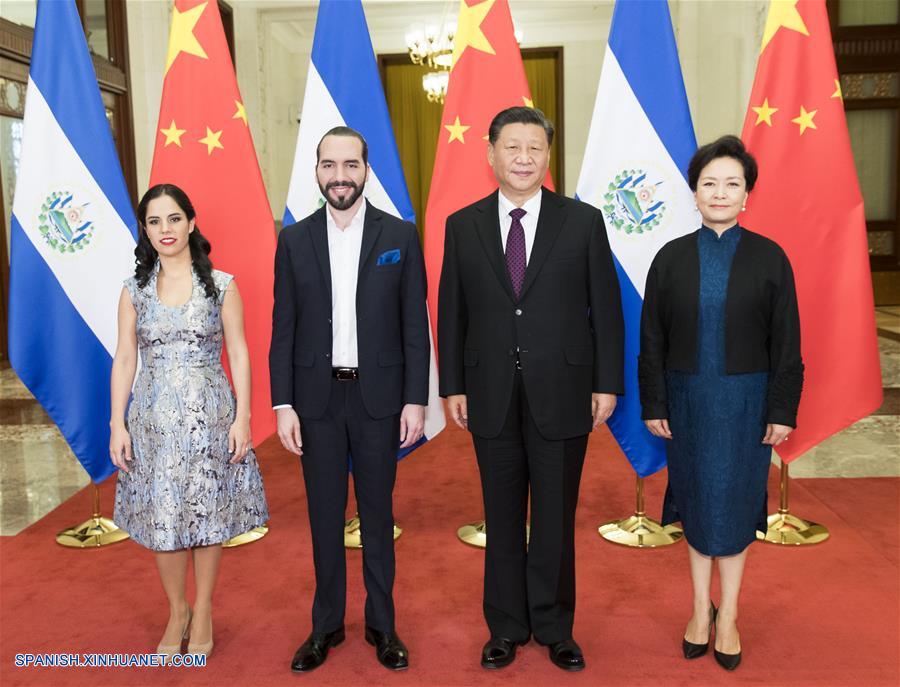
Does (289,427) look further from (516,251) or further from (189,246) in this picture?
(516,251)

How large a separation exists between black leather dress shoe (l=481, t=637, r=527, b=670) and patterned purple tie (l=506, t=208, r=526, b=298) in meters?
1.05

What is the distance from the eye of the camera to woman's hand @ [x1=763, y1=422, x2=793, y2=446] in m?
2.32

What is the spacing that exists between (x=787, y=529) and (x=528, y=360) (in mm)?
1828

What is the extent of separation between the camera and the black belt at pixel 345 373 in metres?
2.38

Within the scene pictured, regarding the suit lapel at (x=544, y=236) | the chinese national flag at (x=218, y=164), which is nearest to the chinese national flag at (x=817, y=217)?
the suit lapel at (x=544, y=236)

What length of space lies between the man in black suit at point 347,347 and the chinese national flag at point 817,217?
5.81ft

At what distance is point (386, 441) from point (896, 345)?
7348 mm

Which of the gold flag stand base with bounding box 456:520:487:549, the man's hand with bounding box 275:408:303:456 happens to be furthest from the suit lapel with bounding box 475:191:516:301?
the gold flag stand base with bounding box 456:520:487:549

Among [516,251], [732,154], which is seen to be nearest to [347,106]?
[516,251]

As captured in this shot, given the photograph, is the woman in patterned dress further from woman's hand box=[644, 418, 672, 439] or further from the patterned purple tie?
woman's hand box=[644, 418, 672, 439]

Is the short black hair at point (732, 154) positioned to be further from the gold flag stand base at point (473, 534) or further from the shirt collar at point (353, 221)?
the gold flag stand base at point (473, 534)

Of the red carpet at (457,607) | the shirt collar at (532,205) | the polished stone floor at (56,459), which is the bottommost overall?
the red carpet at (457,607)

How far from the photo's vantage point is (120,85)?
8.27 m

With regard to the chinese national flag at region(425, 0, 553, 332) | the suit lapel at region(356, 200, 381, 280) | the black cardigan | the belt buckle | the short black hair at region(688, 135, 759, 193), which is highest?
the chinese national flag at region(425, 0, 553, 332)
